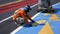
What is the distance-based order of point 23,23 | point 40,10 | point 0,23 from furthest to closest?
point 40,10 < point 0,23 < point 23,23

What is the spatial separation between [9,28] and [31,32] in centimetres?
196

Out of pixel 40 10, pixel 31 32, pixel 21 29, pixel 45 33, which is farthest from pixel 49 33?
pixel 40 10

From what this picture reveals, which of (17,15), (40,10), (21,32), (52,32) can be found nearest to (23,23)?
(17,15)

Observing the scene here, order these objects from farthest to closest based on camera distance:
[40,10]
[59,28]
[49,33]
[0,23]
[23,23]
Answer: [40,10] → [0,23] → [23,23] → [59,28] → [49,33]

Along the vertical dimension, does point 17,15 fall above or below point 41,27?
above

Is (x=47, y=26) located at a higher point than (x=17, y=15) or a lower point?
lower

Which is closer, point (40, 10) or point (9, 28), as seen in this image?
point (9, 28)

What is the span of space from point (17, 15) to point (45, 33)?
2446 mm

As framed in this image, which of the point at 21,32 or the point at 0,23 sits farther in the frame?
the point at 0,23

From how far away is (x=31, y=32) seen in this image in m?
11.6

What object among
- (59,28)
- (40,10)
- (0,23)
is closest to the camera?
(59,28)

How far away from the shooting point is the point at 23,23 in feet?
44.4

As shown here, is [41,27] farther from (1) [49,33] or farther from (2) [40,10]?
(2) [40,10]

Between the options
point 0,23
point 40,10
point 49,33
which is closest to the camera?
point 49,33
